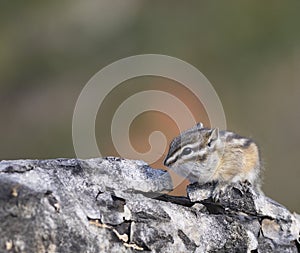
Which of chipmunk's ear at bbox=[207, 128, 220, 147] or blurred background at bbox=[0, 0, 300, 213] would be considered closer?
chipmunk's ear at bbox=[207, 128, 220, 147]

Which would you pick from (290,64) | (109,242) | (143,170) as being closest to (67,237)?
(109,242)

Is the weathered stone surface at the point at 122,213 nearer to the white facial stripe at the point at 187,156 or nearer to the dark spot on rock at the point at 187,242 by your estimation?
the dark spot on rock at the point at 187,242

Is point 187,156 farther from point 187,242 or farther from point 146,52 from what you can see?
point 146,52

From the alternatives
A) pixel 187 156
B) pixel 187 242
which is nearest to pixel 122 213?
pixel 187 242

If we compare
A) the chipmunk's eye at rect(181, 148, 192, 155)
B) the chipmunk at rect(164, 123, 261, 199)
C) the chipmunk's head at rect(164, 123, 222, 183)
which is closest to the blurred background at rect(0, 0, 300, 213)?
the chipmunk at rect(164, 123, 261, 199)

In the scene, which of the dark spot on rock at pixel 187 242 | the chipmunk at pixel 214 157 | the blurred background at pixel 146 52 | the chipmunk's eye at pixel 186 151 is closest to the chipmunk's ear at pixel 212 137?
the chipmunk at pixel 214 157

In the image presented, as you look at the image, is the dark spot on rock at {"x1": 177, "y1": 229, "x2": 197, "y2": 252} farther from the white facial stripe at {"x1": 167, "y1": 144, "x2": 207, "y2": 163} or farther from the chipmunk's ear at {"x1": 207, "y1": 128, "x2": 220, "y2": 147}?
the chipmunk's ear at {"x1": 207, "y1": 128, "x2": 220, "y2": 147}
